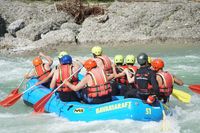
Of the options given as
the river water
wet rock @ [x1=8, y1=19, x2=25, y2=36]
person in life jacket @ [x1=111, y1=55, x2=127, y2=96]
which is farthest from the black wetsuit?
wet rock @ [x1=8, y1=19, x2=25, y2=36]

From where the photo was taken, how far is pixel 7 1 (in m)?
23.7

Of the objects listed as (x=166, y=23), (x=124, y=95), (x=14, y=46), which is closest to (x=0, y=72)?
(x=14, y=46)

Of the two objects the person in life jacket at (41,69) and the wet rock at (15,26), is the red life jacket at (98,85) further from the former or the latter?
the wet rock at (15,26)

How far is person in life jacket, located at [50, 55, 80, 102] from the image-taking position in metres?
9.01

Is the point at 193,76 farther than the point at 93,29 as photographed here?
No

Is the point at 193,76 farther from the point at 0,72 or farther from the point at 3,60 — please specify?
the point at 3,60

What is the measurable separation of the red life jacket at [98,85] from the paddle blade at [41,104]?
3.48 ft

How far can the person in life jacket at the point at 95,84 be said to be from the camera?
845cm

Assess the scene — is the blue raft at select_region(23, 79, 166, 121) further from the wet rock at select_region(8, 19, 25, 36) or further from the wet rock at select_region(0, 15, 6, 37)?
the wet rock at select_region(0, 15, 6, 37)

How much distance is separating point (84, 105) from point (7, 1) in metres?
16.0

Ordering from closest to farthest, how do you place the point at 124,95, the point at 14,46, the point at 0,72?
1. the point at 124,95
2. the point at 0,72
3. the point at 14,46

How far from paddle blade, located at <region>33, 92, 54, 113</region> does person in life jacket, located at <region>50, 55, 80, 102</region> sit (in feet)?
0.80

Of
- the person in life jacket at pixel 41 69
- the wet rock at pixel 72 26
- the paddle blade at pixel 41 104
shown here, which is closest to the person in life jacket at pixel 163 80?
the paddle blade at pixel 41 104

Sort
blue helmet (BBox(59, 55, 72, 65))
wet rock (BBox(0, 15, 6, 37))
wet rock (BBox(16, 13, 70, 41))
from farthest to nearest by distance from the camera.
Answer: wet rock (BBox(0, 15, 6, 37)) < wet rock (BBox(16, 13, 70, 41)) < blue helmet (BBox(59, 55, 72, 65))
